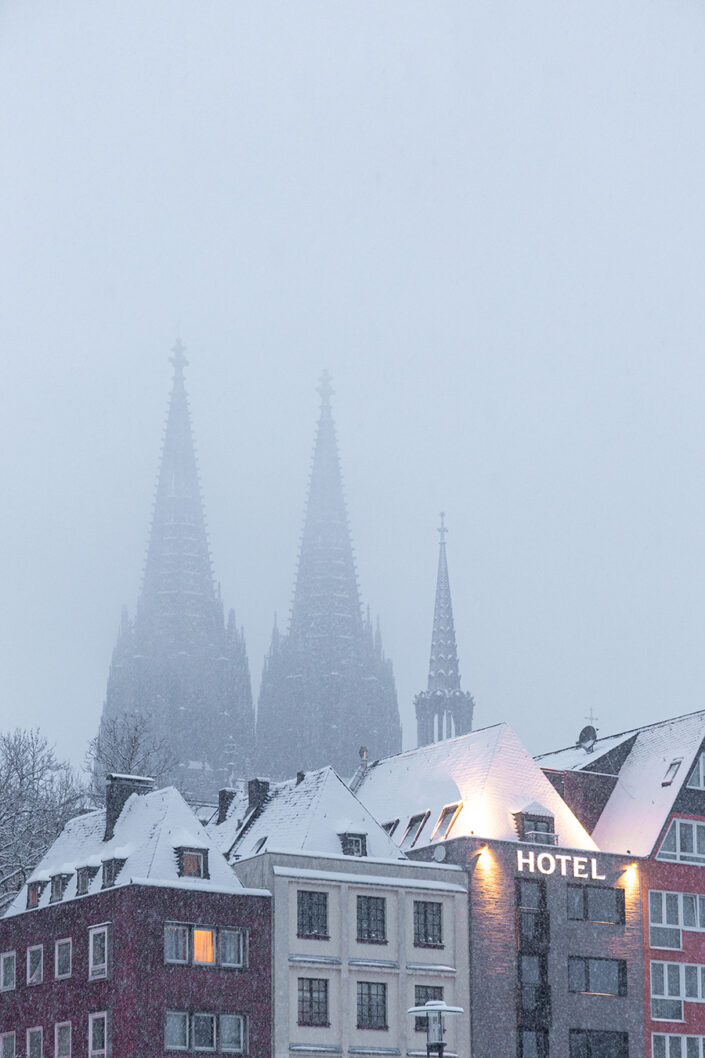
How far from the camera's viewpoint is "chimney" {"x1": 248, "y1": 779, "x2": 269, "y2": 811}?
9025cm

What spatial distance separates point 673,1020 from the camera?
8975cm

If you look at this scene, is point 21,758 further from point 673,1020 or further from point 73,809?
point 673,1020

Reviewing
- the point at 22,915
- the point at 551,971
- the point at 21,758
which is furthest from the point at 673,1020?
the point at 21,758

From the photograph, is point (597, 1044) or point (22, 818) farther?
point (22, 818)

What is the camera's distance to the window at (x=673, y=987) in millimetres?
89688

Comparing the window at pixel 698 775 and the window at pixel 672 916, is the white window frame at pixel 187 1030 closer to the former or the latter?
the window at pixel 672 916

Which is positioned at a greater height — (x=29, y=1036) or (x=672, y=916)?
(x=672, y=916)

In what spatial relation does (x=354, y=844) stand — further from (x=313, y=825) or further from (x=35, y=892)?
(x=35, y=892)

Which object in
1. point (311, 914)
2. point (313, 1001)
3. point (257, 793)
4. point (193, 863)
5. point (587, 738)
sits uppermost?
point (587, 738)

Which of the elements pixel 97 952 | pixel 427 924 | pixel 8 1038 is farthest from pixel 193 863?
pixel 8 1038

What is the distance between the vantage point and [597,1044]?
87375 mm

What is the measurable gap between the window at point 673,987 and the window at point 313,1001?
15.6m

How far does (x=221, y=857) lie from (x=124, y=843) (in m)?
3.87

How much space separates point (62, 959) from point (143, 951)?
5.52m
